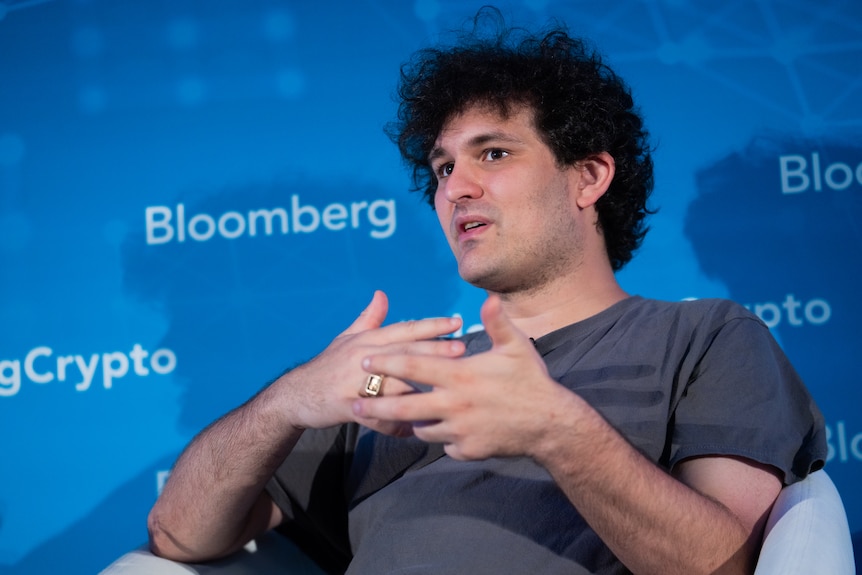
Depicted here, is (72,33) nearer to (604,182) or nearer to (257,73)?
(257,73)

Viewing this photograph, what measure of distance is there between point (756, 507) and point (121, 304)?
155 cm

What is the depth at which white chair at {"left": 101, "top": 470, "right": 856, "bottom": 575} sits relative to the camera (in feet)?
3.12

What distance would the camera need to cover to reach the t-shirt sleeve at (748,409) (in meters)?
1.13

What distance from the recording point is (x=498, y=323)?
82 centimetres

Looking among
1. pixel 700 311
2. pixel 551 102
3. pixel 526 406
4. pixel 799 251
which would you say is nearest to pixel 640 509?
pixel 526 406

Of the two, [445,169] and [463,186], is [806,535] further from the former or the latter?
[445,169]

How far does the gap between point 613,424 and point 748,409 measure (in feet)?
0.68

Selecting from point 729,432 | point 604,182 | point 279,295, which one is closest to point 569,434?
point 729,432

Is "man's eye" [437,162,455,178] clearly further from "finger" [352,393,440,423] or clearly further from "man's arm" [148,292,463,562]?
"finger" [352,393,440,423]

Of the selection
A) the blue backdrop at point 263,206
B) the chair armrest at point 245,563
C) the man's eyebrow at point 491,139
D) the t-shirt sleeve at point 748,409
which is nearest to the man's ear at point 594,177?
the man's eyebrow at point 491,139

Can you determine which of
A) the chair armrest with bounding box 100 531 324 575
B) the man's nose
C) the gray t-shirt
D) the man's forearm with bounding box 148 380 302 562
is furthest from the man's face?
the chair armrest with bounding box 100 531 324 575

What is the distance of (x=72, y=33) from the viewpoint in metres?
2.16

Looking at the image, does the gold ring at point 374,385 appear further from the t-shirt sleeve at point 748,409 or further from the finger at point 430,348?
the t-shirt sleeve at point 748,409

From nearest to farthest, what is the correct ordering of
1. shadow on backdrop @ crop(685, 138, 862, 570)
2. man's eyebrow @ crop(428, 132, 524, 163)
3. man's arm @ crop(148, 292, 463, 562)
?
1. man's arm @ crop(148, 292, 463, 562)
2. man's eyebrow @ crop(428, 132, 524, 163)
3. shadow on backdrop @ crop(685, 138, 862, 570)
